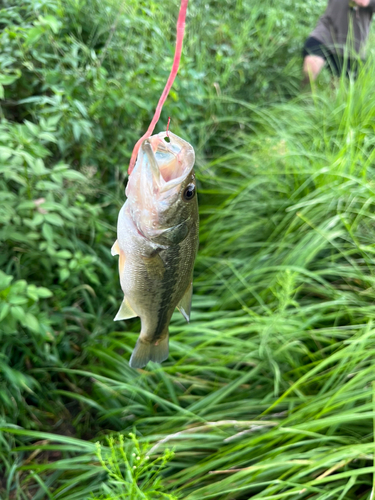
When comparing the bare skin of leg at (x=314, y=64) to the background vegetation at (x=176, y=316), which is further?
the bare skin of leg at (x=314, y=64)

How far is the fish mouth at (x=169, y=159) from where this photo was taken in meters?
0.80

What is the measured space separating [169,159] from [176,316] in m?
1.41


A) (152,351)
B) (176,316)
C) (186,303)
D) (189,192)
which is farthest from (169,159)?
(176,316)

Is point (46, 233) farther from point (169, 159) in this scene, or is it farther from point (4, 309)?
point (169, 159)

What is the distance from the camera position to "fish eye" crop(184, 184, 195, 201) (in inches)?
33.0

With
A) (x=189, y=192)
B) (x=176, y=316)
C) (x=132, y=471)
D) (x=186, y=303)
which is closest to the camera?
(x=189, y=192)

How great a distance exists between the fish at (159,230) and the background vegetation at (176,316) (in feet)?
1.65

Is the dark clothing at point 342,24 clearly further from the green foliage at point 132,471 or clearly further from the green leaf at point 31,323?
the green foliage at point 132,471

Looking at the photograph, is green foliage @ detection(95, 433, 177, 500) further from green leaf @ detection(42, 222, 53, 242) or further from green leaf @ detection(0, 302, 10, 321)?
green leaf @ detection(42, 222, 53, 242)

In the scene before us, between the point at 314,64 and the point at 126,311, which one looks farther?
the point at 314,64

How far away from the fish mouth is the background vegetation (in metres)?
0.79

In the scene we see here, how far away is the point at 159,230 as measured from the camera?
34.4 inches

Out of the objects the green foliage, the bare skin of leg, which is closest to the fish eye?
the green foliage

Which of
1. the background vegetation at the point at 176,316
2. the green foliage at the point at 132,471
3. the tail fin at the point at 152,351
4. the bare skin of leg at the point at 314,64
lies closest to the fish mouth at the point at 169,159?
the tail fin at the point at 152,351
